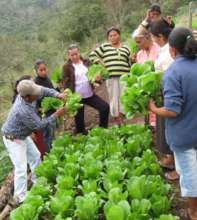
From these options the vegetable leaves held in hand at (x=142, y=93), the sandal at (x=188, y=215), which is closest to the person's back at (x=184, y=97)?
the vegetable leaves held in hand at (x=142, y=93)

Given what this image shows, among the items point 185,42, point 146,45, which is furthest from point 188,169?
point 146,45

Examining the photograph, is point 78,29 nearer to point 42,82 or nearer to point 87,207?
point 42,82

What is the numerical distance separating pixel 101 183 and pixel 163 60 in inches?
58.3

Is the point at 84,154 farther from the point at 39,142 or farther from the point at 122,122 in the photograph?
the point at 122,122

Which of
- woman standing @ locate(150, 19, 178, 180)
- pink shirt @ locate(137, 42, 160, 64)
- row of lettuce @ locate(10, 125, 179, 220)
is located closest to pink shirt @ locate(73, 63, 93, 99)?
row of lettuce @ locate(10, 125, 179, 220)

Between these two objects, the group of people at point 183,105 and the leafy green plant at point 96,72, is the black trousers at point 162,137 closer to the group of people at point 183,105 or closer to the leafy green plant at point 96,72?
the group of people at point 183,105

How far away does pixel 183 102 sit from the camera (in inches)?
130

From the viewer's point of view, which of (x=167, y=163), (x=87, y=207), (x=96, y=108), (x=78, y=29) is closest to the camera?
(x=87, y=207)

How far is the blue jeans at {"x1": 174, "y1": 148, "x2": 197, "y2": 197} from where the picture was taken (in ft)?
11.4

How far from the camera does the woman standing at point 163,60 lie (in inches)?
170

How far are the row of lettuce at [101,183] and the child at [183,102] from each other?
1.67 feet

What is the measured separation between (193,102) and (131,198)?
4.03ft

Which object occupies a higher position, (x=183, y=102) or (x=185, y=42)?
(x=185, y=42)

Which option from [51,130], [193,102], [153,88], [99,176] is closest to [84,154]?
[99,176]
